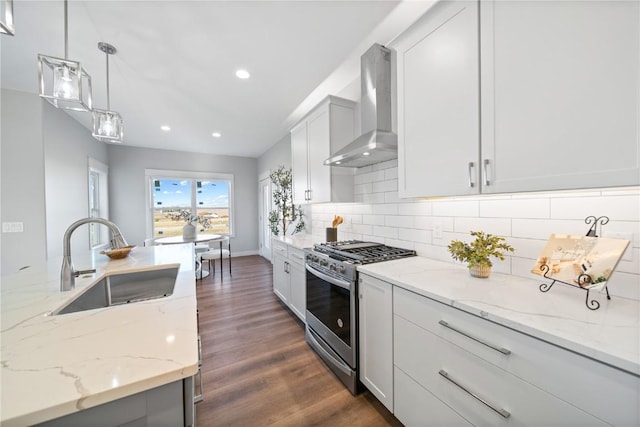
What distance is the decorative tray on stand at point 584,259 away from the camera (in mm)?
927

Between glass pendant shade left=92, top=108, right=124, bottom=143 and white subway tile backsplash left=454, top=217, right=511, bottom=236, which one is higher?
glass pendant shade left=92, top=108, right=124, bottom=143

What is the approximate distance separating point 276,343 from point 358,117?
97.9 inches

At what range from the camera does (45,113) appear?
2.96 m

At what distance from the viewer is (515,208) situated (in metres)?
1.39

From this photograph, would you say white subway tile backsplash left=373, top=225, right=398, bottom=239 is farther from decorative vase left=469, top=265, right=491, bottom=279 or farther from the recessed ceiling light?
the recessed ceiling light

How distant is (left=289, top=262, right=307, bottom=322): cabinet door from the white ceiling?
2.07 metres

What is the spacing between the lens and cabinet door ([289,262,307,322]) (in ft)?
8.17

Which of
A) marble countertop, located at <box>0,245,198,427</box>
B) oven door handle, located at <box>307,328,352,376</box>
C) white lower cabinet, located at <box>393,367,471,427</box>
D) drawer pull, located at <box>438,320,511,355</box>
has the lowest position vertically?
oven door handle, located at <box>307,328,352,376</box>

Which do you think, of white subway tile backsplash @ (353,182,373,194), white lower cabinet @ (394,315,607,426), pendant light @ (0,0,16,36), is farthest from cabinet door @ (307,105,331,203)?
pendant light @ (0,0,16,36)

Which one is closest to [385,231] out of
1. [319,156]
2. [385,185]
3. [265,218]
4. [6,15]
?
[385,185]

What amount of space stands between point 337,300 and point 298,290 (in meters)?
0.90

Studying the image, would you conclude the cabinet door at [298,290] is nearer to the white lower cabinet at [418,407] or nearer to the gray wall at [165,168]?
the white lower cabinet at [418,407]

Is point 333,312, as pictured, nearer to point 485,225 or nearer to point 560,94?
point 485,225

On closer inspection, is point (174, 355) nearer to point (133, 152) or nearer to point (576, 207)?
point (576, 207)
